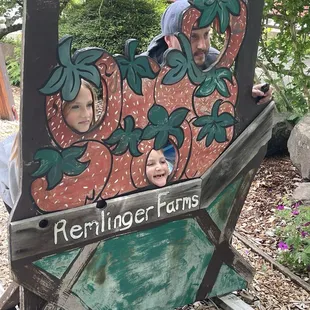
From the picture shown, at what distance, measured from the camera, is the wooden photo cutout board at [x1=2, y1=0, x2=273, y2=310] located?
1.90 metres

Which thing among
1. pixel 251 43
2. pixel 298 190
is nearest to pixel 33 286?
pixel 251 43

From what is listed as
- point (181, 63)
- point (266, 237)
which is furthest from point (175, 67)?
point (266, 237)

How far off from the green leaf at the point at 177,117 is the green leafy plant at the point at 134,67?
185 millimetres

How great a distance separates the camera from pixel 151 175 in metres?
2.25

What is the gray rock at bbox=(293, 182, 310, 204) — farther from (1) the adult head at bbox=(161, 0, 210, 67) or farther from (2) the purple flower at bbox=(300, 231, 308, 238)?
(1) the adult head at bbox=(161, 0, 210, 67)

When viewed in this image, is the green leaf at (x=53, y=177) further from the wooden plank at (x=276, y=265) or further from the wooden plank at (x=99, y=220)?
the wooden plank at (x=276, y=265)

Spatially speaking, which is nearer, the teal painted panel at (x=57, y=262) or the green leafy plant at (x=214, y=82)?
the teal painted panel at (x=57, y=262)

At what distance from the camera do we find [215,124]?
238 centimetres

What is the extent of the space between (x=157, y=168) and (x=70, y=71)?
58 centimetres

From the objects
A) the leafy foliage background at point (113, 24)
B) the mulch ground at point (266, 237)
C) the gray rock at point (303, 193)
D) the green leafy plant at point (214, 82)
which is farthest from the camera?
the leafy foliage background at point (113, 24)

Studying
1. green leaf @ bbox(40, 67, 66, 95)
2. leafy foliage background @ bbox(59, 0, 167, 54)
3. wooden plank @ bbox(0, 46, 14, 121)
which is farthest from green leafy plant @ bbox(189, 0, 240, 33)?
leafy foliage background @ bbox(59, 0, 167, 54)

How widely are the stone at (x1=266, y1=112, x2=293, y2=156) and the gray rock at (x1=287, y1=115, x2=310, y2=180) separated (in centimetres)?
43

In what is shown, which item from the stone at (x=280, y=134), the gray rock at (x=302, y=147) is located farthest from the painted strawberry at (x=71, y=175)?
the stone at (x=280, y=134)

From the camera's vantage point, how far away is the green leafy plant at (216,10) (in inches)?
Answer: 85.0
